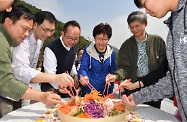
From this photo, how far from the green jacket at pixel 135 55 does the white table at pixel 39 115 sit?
84 centimetres

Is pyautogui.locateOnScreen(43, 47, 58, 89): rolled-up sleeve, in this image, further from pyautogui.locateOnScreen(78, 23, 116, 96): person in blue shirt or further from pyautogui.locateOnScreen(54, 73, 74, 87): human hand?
pyautogui.locateOnScreen(54, 73, 74, 87): human hand

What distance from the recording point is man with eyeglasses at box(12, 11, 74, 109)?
6.30ft

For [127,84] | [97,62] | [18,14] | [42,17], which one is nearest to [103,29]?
[97,62]

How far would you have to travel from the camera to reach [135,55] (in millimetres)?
2732

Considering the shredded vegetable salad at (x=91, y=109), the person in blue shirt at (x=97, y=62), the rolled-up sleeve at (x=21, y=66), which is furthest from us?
the person in blue shirt at (x=97, y=62)

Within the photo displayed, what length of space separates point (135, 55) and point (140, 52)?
0.22 ft

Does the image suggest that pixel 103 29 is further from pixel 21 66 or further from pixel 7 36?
pixel 7 36

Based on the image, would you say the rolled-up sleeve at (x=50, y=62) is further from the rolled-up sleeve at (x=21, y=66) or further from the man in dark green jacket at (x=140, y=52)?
the man in dark green jacket at (x=140, y=52)

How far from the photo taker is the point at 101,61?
2.75 metres

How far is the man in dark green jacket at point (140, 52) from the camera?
269 centimetres

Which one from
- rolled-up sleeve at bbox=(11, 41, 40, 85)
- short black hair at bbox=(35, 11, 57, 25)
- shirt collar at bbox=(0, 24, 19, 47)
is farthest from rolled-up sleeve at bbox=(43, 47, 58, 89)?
shirt collar at bbox=(0, 24, 19, 47)

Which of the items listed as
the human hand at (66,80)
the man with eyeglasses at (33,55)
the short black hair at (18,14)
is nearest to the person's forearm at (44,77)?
the man with eyeglasses at (33,55)

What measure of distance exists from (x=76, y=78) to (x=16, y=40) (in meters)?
1.11

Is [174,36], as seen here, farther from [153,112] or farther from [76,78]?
[76,78]
